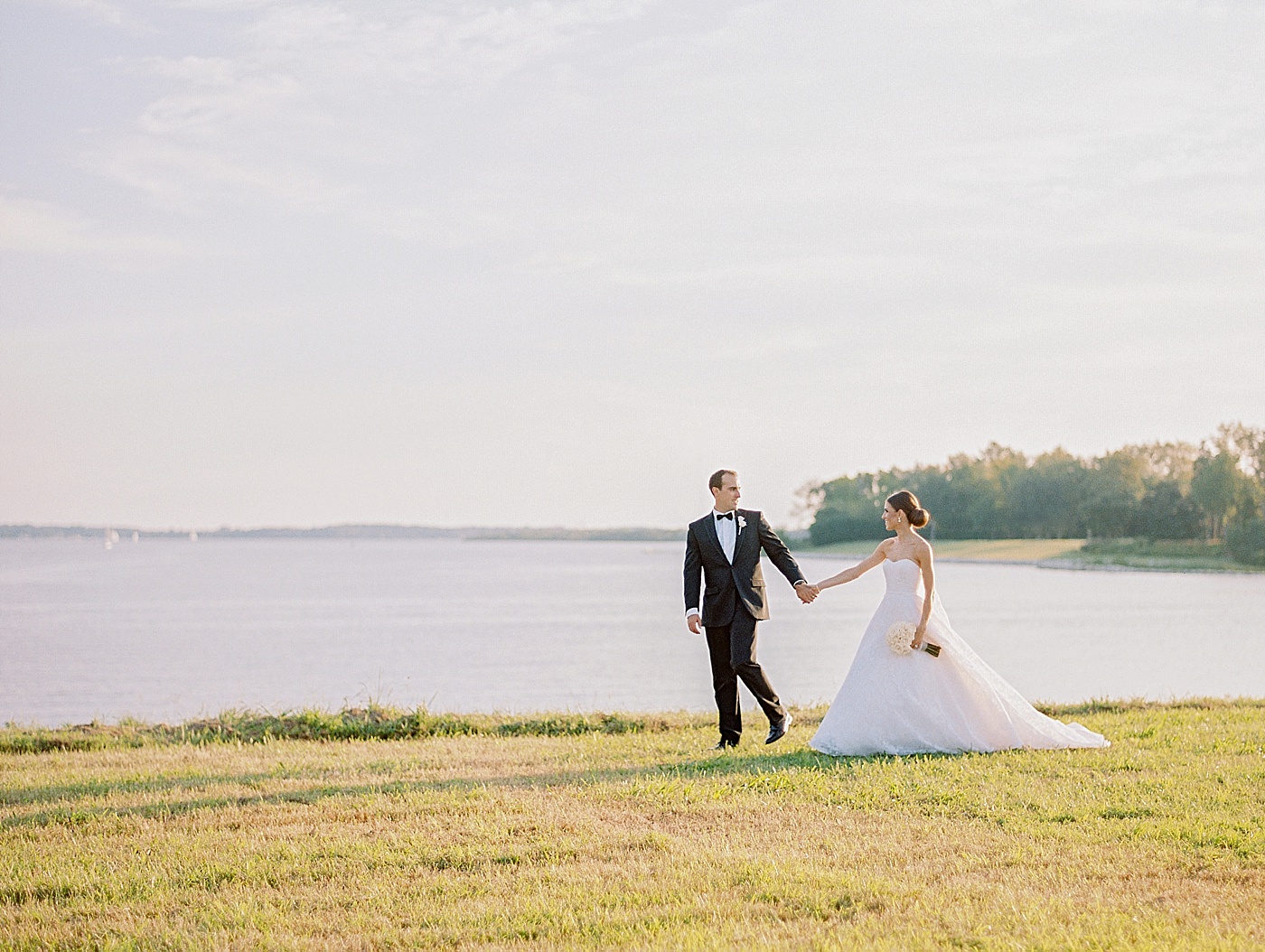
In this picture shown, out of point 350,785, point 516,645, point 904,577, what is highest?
point 904,577

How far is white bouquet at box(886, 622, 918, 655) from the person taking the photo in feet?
33.8

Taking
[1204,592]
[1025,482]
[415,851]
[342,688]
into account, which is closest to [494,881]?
[415,851]

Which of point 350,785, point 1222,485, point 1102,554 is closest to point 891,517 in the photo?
point 350,785

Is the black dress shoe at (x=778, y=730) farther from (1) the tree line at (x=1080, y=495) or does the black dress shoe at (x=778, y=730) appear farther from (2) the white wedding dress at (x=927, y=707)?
(1) the tree line at (x=1080, y=495)

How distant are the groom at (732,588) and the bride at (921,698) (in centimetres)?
62

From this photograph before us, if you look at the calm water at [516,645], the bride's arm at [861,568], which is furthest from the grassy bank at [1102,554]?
the bride's arm at [861,568]

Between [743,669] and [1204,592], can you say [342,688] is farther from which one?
[1204,592]

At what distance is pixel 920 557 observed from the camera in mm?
10648

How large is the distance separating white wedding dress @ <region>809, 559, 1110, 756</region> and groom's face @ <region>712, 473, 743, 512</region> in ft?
5.25

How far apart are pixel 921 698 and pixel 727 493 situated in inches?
97.7

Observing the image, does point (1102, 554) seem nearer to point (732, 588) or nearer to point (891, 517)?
point (891, 517)

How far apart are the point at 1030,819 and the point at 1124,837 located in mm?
615

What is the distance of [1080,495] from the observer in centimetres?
13775

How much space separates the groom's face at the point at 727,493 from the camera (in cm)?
1048
